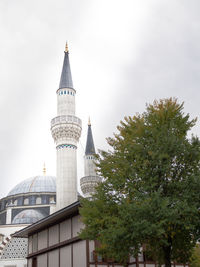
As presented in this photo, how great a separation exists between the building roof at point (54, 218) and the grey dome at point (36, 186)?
25411mm

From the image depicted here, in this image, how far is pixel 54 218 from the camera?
67.5 feet

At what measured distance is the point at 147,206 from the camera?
42.1ft

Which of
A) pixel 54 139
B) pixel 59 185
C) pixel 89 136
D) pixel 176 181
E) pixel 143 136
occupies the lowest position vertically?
pixel 176 181


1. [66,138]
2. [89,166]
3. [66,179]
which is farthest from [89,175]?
[66,179]

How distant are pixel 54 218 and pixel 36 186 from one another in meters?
31.7

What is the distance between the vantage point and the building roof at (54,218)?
18.7 metres

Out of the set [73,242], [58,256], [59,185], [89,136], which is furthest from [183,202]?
[89,136]

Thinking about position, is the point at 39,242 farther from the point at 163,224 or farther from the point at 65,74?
the point at 65,74

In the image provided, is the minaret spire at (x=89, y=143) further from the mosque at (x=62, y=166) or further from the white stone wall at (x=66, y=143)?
the white stone wall at (x=66, y=143)

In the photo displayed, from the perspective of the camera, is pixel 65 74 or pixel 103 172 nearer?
pixel 103 172

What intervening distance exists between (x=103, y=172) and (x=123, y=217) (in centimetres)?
243

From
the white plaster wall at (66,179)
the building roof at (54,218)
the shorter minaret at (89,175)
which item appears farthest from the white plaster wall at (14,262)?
the shorter minaret at (89,175)

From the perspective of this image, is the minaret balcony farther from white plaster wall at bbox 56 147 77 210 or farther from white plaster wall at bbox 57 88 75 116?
white plaster wall at bbox 56 147 77 210

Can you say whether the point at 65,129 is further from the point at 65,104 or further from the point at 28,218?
the point at 28,218
